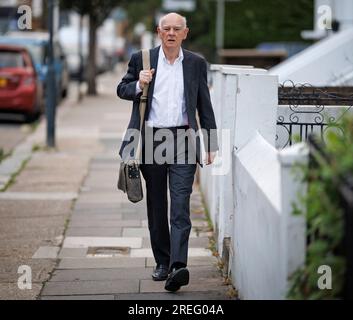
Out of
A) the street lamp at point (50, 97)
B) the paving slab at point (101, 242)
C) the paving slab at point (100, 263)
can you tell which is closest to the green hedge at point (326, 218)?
the paving slab at point (100, 263)

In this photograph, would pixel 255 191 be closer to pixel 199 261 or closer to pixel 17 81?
pixel 199 261

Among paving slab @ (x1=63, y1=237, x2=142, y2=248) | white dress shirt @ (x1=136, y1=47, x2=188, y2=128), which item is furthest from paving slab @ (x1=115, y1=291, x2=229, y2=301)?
paving slab @ (x1=63, y1=237, x2=142, y2=248)

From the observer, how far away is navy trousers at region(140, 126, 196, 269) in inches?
242

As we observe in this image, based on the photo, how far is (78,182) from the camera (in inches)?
455

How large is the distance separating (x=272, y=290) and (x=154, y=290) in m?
1.82

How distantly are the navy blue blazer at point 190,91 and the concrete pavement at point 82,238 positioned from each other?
3.37 feet

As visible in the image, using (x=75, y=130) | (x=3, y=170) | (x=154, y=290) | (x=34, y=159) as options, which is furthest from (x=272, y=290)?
(x=75, y=130)

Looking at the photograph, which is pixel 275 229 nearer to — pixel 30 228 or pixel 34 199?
pixel 30 228

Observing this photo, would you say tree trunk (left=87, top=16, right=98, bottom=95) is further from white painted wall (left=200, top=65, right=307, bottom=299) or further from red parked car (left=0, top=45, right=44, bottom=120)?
white painted wall (left=200, top=65, right=307, bottom=299)

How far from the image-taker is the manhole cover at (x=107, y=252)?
7.51 meters

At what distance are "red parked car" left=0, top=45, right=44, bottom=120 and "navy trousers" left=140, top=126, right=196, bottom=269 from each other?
12.9 meters

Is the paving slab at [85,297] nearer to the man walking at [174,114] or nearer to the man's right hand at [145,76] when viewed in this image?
the man walking at [174,114]

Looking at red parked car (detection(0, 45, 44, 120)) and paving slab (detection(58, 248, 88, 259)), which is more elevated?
red parked car (detection(0, 45, 44, 120))

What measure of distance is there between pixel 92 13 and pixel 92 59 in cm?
148
